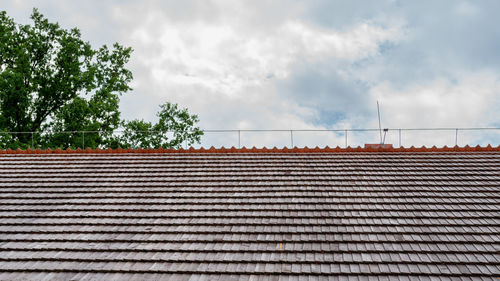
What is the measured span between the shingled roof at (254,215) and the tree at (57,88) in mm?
12776

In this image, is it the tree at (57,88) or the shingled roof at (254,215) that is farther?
the tree at (57,88)

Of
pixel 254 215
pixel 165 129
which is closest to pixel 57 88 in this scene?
pixel 165 129

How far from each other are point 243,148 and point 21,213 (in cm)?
585

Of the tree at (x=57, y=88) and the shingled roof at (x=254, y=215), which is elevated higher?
the tree at (x=57, y=88)

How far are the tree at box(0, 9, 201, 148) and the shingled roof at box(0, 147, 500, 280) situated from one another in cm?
1278

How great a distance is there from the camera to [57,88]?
972 inches

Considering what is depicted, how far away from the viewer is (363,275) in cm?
595

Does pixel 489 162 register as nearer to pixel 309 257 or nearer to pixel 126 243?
pixel 309 257

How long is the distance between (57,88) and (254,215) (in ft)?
70.8

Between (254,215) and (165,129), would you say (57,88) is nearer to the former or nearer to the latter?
(165,129)

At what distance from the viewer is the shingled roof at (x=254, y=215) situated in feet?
20.5

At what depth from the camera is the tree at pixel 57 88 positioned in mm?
23078

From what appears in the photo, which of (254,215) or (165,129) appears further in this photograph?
(165,129)

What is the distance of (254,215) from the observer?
7727 millimetres
